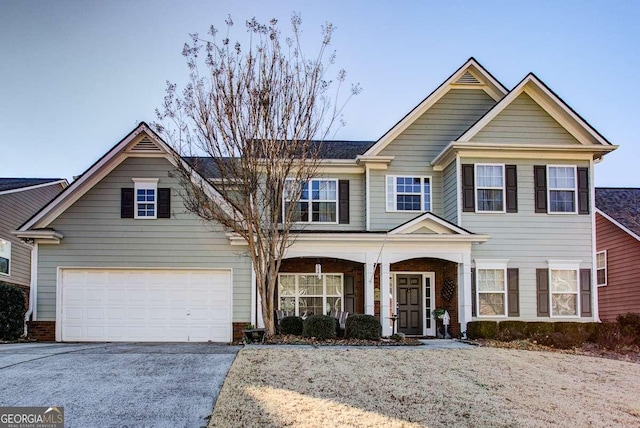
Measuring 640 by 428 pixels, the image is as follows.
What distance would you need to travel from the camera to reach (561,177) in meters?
21.3

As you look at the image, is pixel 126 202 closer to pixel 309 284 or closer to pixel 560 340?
pixel 309 284

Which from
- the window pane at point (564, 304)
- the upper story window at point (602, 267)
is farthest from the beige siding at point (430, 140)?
the upper story window at point (602, 267)

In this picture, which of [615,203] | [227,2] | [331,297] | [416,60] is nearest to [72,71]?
[227,2]

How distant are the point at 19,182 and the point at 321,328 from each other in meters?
17.3

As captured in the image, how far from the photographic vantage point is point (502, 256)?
830 inches

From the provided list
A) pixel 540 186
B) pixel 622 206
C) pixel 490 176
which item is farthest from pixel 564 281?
pixel 622 206

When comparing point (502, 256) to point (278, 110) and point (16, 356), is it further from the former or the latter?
point (16, 356)

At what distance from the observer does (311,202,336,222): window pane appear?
73.4ft

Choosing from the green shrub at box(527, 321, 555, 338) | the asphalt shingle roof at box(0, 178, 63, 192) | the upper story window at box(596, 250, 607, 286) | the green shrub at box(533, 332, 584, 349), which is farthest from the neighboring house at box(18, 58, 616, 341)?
the asphalt shingle roof at box(0, 178, 63, 192)

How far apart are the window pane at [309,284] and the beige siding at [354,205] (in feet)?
5.76

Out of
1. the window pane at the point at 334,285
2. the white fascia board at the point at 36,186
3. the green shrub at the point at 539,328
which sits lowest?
the green shrub at the point at 539,328

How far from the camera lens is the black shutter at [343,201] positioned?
73.5ft

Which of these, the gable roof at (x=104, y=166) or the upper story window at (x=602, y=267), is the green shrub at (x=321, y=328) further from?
the upper story window at (x=602, y=267)

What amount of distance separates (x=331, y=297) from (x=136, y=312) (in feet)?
20.6
